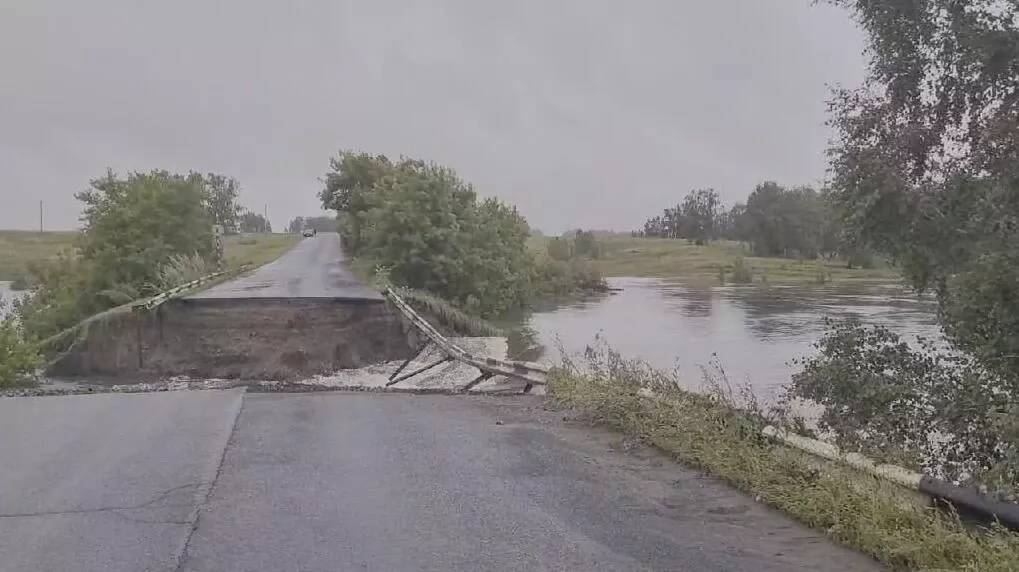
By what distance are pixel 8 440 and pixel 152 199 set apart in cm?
3205

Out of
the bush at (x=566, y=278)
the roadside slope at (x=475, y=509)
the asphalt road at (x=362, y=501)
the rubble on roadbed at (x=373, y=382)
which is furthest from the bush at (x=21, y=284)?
the roadside slope at (x=475, y=509)

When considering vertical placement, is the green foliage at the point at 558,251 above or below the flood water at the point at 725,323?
above

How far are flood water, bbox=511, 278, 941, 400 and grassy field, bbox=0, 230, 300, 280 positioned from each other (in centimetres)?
3280

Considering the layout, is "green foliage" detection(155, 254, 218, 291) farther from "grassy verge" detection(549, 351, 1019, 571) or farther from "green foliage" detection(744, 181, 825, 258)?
"green foliage" detection(744, 181, 825, 258)

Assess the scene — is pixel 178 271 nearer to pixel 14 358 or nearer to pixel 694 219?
pixel 14 358

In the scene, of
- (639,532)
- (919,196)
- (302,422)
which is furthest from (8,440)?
(919,196)

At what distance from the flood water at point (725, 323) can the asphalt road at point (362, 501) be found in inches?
316

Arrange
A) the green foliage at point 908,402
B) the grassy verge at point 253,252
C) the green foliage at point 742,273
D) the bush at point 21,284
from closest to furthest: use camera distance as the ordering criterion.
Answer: the green foliage at point 908,402 < the grassy verge at point 253,252 < the bush at point 21,284 < the green foliage at point 742,273

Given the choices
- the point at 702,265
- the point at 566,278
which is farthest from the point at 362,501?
the point at 702,265

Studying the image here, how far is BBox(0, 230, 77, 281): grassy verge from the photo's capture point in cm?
8668

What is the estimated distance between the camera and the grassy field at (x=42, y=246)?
268 feet

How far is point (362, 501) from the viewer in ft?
21.3

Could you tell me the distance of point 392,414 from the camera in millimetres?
10469

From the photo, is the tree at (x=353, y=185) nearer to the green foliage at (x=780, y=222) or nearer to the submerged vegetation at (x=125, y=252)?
the submerged vegetation at (x=125, y=252)
